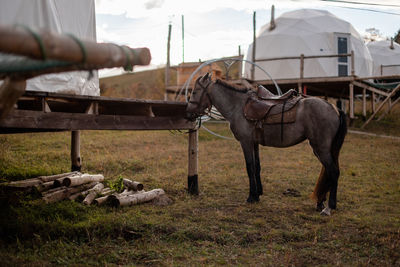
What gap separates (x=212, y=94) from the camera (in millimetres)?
6391

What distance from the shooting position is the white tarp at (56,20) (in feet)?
16.0

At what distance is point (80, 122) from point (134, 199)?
60.2 inches

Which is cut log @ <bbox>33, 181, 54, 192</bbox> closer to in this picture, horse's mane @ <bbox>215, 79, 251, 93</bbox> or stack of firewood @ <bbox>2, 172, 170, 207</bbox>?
stack of firewood @ <bbox>2, 172, 170, 207</bbox>

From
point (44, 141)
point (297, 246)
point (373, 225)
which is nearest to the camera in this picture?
point (297, 246)

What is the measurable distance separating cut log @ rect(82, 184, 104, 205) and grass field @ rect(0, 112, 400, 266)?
0.20m

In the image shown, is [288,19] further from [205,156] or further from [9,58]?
[9,58]

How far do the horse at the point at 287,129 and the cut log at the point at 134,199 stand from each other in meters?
1.54

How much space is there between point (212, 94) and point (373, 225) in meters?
3.36

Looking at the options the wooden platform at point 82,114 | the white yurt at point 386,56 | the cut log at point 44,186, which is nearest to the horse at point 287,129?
the wooden platform at point 82,114

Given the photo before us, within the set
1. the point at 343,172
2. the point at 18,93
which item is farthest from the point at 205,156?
the point at 18,93

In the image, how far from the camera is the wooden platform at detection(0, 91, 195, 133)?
4.19m

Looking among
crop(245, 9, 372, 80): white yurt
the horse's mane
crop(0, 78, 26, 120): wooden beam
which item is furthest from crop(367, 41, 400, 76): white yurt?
crop(0, 78, 26, 120): wooden beam

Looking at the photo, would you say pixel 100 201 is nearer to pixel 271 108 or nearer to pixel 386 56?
pixel 271 108

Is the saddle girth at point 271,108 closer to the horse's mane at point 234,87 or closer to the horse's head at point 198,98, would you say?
the horse's mane at point 234,87
